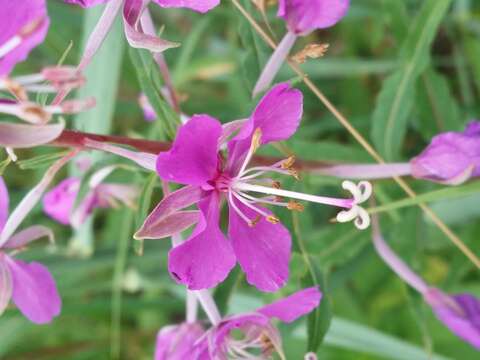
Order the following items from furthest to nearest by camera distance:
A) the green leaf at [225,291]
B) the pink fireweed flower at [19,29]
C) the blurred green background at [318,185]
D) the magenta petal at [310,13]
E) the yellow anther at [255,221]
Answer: the blurred green background at [318,185], the green leaf at [225,291], the magenta petal at [310,13], the yellow anther at [255,221], the pink fireweed flower at [19,29]

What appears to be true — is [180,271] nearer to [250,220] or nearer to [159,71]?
[250,220]

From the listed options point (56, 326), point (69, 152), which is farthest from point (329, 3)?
point (56, 326)

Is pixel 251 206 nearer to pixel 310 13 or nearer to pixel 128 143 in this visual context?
pixel 128 143

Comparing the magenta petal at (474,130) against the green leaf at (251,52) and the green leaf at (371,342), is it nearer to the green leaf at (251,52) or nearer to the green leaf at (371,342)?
the green leaf at (251,52)

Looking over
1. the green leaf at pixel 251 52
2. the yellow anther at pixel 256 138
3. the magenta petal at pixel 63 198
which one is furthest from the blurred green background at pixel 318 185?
the yellow anther at pixel 256 138

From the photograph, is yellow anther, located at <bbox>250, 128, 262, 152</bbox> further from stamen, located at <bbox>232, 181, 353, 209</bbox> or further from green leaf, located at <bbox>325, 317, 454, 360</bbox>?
green leaf, located at <bbox>325, 317, 454, 360</bbox>

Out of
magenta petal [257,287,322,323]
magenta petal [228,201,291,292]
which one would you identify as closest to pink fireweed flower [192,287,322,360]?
magenta petal [257,287,322,323]
